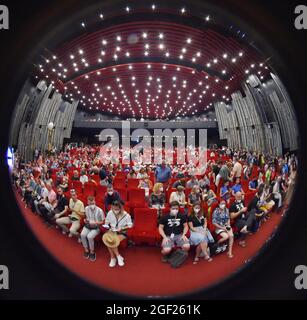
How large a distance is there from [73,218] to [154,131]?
2.56 m

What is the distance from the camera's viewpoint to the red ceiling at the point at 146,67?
3.15 meters

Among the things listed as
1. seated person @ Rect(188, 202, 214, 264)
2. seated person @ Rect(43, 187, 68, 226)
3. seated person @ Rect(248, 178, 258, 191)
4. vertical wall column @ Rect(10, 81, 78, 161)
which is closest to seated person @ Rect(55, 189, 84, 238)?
seated person @ Rect(43, 187, 68, 226)

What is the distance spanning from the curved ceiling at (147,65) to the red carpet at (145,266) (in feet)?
6.21

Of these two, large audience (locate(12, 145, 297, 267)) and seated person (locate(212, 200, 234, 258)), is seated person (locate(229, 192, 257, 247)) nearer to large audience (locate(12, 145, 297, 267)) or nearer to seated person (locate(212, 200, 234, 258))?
large audience (locate(12, 145, 297, 267))

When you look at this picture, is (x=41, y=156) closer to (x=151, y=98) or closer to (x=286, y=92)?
(x=151, y=98)

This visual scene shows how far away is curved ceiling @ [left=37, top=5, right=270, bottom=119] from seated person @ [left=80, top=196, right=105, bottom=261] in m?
1.82

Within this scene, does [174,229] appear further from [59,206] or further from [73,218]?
[59,206]

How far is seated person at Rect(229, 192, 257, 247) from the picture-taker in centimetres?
490

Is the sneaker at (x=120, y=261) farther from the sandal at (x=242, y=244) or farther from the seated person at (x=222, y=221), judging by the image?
the sandal at (x=242, y=244)

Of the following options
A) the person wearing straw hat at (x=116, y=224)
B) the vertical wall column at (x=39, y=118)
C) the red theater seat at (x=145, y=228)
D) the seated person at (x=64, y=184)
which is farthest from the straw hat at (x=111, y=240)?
the seated person at (x=64, y=184)
